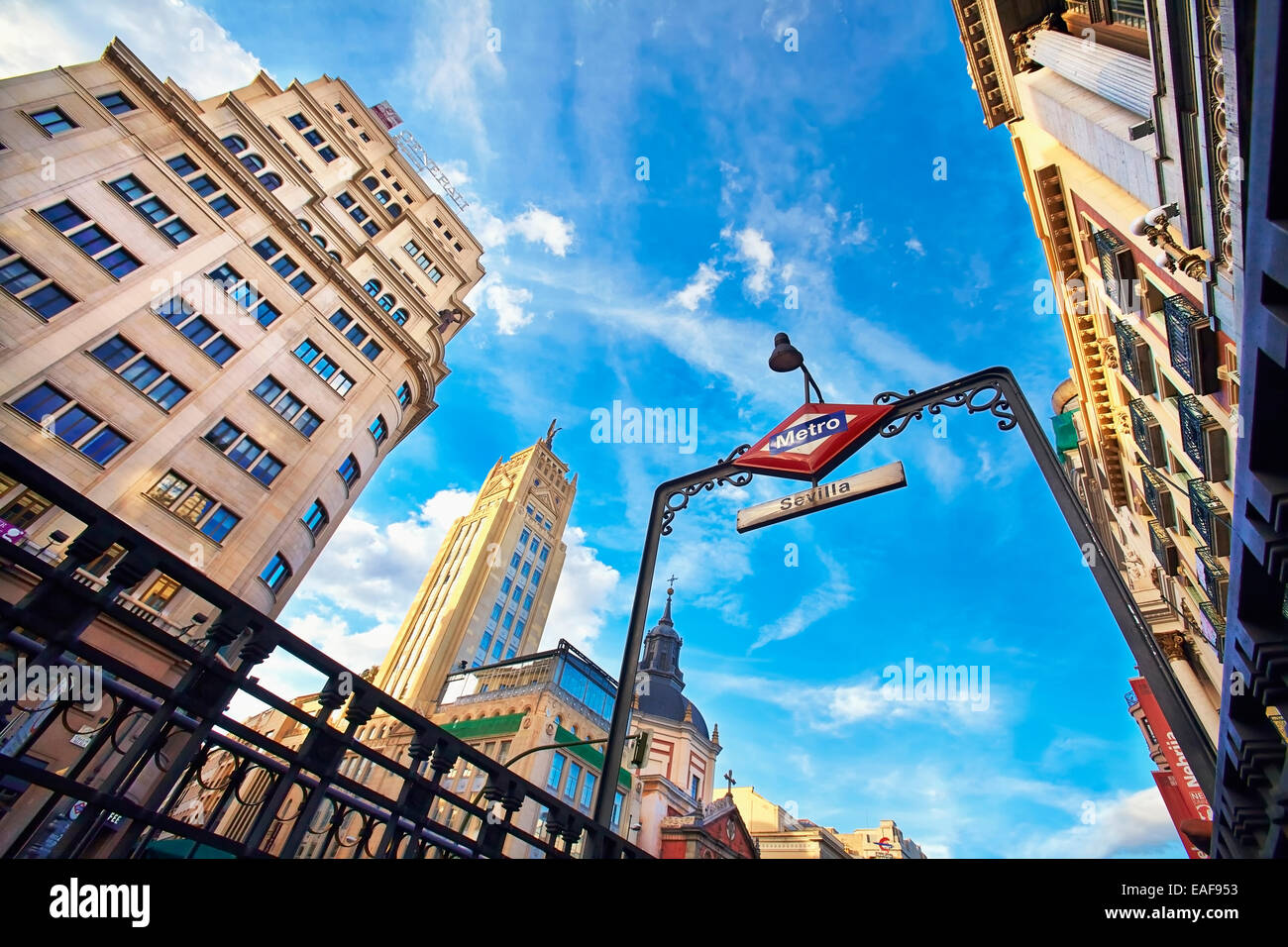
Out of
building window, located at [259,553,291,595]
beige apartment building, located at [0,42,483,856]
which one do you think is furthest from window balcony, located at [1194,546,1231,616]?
building window, located at [259,553,291,595]

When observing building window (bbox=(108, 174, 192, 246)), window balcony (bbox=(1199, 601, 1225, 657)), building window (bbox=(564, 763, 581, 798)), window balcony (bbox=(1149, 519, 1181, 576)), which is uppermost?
building window (bbox=(108, 174, 192, 246))

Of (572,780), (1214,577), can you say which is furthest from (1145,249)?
(572,780)

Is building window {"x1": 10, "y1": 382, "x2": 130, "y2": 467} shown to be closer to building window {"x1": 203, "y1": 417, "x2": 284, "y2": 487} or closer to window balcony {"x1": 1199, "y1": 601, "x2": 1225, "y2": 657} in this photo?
building window {"x1": 203, "y1": 417, "x2": 284, "y2": 487}

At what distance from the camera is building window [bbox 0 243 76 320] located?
63.2ft

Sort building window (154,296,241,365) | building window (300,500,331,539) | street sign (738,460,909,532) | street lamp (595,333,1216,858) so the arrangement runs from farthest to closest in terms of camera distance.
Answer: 1. building window (300,500,331,539)
2. building window (154,296,241,365)
3. street sign (738,460,909,532)
4. street lamp (595,333,1216,858)

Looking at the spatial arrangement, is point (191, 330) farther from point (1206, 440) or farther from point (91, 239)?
point (1206, 440)

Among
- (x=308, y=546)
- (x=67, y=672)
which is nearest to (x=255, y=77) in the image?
(x=308, y=546)

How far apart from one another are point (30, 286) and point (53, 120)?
7.43 meters

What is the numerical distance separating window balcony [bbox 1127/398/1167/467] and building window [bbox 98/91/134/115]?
132ft

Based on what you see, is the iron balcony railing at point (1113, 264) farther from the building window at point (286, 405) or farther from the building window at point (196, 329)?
the building window at point (196, 329)

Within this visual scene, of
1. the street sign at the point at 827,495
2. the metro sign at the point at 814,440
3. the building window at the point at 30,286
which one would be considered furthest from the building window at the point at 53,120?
the street sign at the point at 827,495

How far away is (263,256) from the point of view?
28.0 m
